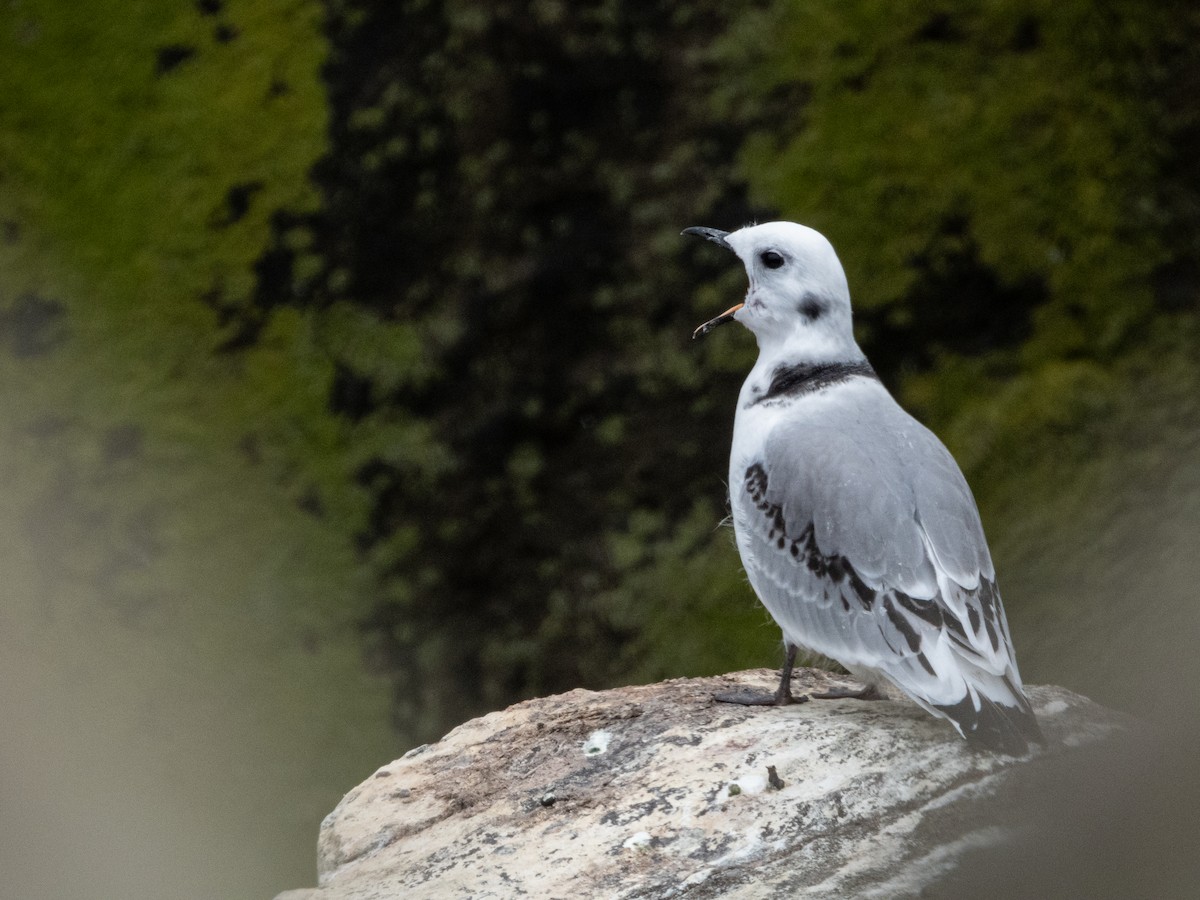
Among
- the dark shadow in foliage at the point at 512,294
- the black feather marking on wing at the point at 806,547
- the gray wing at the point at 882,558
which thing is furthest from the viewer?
the dark shadow in foliage at the point at 512,294

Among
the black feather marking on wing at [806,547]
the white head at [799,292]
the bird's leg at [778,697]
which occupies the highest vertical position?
the white head at [799,292]

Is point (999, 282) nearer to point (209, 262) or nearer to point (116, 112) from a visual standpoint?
point (209, 262)

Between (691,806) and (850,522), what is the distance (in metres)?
0.87

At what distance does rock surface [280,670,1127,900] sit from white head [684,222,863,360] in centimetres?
108

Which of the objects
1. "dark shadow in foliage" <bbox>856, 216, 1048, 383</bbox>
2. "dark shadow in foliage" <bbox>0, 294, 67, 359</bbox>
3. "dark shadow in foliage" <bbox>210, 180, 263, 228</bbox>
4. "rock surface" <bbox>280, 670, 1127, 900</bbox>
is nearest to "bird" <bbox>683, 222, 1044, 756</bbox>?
"rock surface" <bbox>280, 670, 1127, 900</bbox>

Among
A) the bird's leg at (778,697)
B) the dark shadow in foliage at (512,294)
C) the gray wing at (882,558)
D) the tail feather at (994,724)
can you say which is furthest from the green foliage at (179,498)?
the tail feather at (994,724)

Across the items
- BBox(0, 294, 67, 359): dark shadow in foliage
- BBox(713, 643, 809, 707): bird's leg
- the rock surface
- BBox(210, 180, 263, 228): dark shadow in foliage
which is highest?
BBox(210, 180, 263, 228): dark shadow in foliage

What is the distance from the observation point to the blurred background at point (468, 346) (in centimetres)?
574

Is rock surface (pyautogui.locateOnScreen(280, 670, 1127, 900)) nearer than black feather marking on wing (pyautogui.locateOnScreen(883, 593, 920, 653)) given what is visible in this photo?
Yes

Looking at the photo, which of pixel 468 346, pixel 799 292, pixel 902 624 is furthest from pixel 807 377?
pixel 468 346

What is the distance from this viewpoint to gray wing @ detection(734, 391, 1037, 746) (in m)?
3.27

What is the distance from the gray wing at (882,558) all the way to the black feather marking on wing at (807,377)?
129mm

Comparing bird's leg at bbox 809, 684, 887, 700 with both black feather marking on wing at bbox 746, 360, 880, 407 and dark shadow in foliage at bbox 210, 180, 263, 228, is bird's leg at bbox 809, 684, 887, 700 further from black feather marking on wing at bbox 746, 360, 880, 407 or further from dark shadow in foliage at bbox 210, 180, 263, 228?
dark shadow in foliage at bbox 210, 180, 263, 228

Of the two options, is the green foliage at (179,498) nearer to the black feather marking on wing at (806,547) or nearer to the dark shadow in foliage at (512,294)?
the dark shadow in foliage at (512,294)
